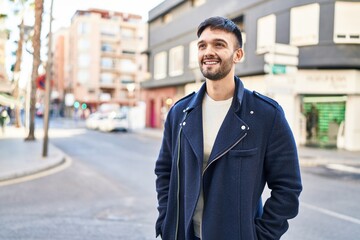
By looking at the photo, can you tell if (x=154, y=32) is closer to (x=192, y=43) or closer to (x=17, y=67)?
(x=192, y=43)

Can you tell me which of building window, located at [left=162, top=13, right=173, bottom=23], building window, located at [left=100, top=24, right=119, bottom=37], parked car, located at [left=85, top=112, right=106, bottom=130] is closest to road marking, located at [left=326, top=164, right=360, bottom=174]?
building window, located at [left=162, top=13, right=173, bottom=23]

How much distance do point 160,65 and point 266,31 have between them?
13394mm

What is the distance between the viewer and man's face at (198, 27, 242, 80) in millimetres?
1922

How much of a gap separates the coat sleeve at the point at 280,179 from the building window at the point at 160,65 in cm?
2773

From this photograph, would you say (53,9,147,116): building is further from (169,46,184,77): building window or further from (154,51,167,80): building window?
(169,46,184,77): building window

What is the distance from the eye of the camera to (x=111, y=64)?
214 feet

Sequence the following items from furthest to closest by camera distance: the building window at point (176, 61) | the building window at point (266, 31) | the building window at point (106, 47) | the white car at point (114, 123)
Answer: the building window at point (106, 47), the white car at point (114, 123), the building window at point (176, 61), the building window at point (266, 31)

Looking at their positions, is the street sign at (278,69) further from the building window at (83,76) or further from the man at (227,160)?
the building window at (83,76)

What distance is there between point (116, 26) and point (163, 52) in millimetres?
38184

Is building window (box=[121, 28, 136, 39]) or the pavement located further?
building window (box=[121, 28, 136, 39])

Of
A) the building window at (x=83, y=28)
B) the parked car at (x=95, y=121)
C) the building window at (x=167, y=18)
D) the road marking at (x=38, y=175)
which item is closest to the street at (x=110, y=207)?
the road marking at (x=38, y=175)

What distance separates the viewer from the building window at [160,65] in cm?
2948

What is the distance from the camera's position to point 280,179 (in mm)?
1910

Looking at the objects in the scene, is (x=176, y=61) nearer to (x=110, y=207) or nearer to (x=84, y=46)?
(x=110, y=207)
